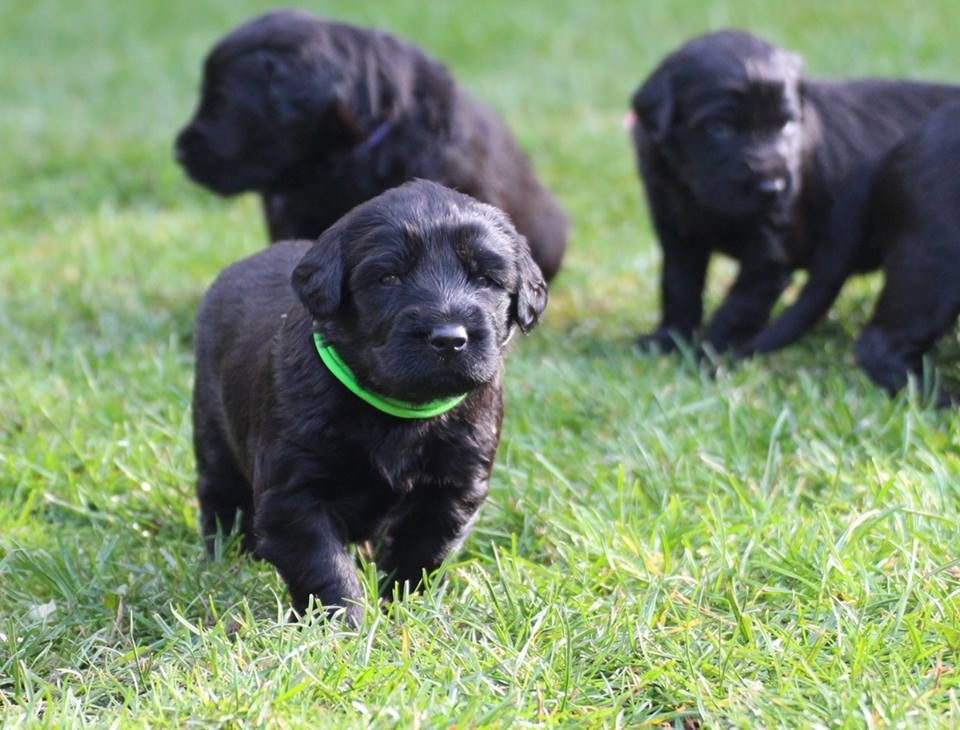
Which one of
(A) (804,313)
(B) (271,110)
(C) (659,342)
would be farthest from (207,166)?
(A) (804,313)

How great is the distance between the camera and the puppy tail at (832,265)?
15.1 feet

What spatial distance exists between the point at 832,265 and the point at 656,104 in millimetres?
838

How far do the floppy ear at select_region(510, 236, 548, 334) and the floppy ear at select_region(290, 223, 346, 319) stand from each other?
1.25 feet

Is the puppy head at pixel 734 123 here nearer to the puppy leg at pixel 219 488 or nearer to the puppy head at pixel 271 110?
the puppy head at pixel 271 110

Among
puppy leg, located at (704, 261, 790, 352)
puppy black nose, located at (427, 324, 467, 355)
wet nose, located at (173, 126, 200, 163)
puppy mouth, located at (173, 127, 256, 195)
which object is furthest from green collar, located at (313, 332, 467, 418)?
wet nose, located at (173, 126, 200, 163)

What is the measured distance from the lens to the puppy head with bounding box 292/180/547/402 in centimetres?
260

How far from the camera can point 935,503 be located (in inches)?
122

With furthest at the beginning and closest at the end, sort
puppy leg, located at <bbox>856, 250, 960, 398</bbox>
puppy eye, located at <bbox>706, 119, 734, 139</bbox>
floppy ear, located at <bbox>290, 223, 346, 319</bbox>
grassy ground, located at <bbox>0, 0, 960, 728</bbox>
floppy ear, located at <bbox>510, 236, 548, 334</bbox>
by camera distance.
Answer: puppy eye, located at <bbox>706, 119, 734, 139</bbox> < puppy leg, located at <bbox>856, 250, 960, 398</bbox> < floppy ear, located at <bbox>510, 236, 548, 334</bbox> < floppy ear, located at <bbox>290, 223, 346, 319</bbox> < grassy ground, located at <bbox>0, 0, 960, 728</bbox>

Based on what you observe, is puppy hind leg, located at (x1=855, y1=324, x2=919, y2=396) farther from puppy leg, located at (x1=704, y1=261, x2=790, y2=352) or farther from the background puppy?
puppy leg, located at (x1=704, y1=261, x2=790, y2=352)

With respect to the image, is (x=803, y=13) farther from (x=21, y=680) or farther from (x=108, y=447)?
(x=21, y=680)

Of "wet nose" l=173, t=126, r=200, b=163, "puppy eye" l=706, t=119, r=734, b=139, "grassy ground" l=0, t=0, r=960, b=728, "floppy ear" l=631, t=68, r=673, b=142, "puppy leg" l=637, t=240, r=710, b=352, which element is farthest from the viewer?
"wet nose" l=173, t=126, r=200, b=163

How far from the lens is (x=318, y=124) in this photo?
16.0 feet

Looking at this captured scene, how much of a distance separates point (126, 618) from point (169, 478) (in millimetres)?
751

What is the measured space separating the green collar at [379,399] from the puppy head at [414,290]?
0.02 metres
